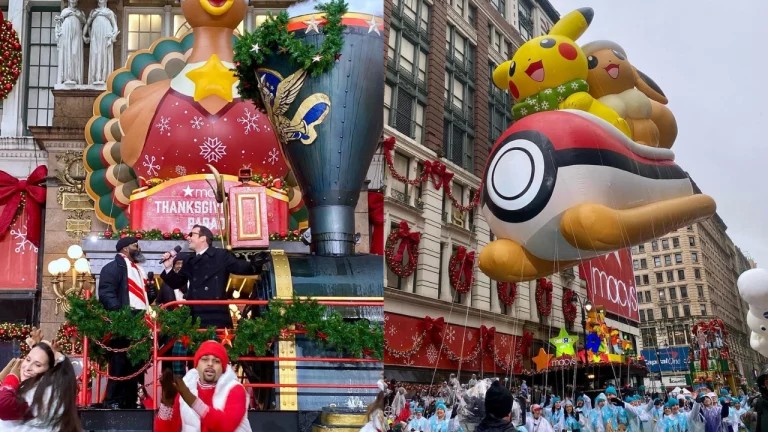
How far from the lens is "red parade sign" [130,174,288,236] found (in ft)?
31.5

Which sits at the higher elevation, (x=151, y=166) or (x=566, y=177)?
(x=151, y=166)

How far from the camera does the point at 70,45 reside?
1188 centimetres

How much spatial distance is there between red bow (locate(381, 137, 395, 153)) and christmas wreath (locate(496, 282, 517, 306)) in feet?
6.91

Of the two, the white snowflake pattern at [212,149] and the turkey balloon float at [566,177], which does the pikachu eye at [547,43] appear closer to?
the turkey balloon float at [566,177]

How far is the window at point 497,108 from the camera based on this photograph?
9094 millimetres

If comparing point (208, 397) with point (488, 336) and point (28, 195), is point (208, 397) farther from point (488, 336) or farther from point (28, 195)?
point (28, 195)

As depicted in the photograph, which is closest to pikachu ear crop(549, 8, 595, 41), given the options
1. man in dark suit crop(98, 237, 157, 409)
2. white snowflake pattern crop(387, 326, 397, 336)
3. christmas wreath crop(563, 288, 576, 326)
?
christmas wreath crop(563, 288, 576, 326)

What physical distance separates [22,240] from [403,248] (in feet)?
23.3

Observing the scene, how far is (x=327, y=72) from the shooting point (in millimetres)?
6551

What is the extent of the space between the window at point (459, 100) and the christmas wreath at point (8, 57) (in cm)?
755

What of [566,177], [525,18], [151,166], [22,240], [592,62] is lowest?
[566,177]

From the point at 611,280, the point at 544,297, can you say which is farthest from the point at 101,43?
the point at 611,280

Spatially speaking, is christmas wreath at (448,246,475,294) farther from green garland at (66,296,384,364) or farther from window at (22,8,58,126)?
window at (22,8,58,126)

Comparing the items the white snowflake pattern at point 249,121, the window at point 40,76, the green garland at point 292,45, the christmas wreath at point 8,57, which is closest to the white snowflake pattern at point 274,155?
the white snowflake pattern at point 249,121
